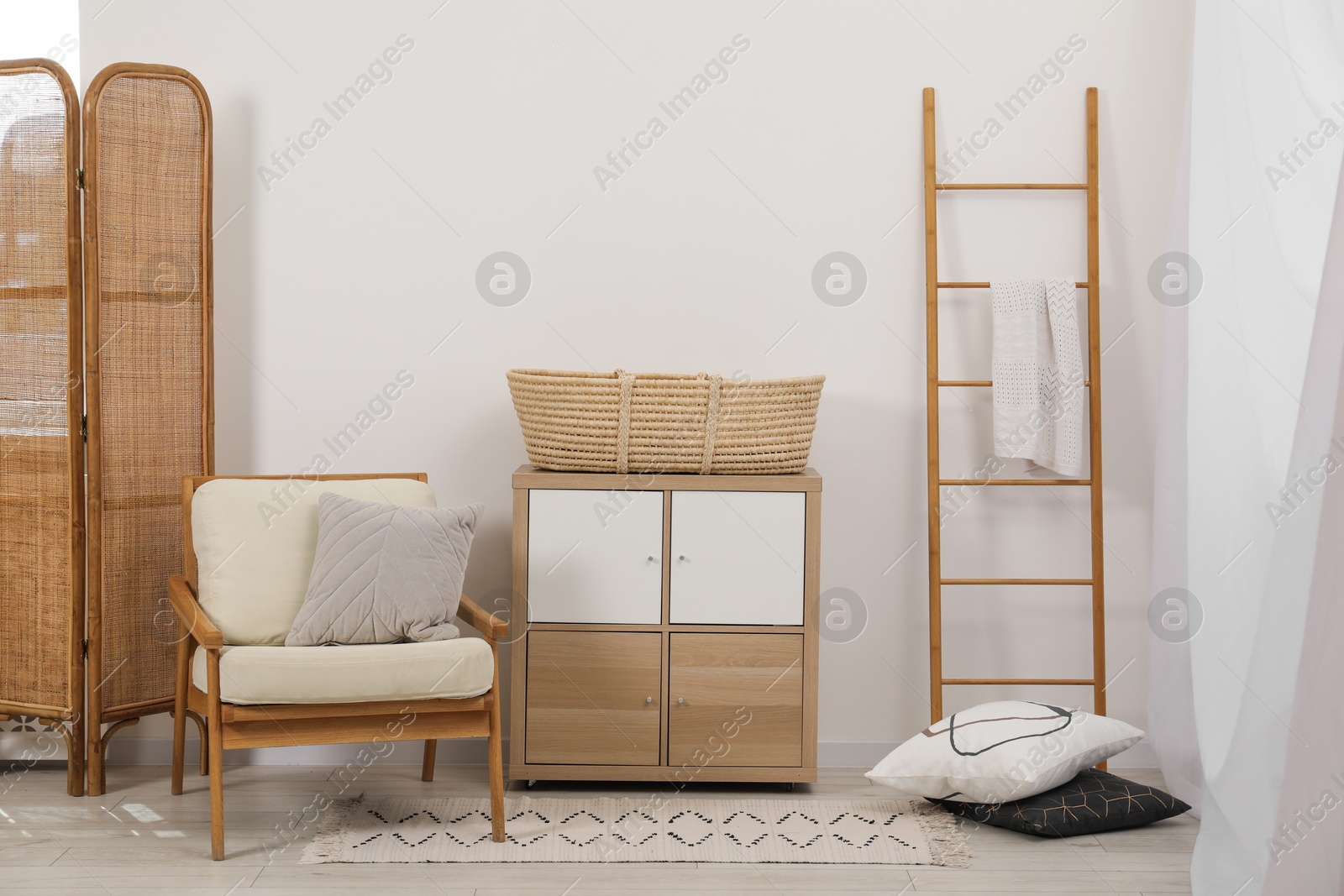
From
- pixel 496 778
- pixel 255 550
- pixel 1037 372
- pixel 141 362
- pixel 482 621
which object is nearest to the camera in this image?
pixel 496 778

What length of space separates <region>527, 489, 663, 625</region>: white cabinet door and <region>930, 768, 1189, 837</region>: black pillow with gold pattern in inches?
38.5

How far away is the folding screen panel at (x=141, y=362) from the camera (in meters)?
2.68

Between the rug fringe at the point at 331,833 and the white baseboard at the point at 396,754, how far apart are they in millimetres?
302

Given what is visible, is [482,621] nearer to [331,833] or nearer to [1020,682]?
[331,833]

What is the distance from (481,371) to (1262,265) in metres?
2.03

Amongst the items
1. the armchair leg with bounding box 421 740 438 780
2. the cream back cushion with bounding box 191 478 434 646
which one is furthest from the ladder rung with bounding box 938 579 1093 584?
the cream back cushion with bounding box 191 478 434 646

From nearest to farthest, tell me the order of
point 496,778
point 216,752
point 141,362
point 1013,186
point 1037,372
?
point 216,752
point 496,778
point 141,362
point 1037,372
point 1013,186

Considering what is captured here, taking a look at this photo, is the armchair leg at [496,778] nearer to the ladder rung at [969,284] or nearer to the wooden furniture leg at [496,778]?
the wooden furniture leg at [496,778]

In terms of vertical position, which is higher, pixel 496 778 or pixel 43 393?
pixel 43 393

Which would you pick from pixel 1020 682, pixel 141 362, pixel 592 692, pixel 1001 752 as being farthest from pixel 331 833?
pixel 1020 682

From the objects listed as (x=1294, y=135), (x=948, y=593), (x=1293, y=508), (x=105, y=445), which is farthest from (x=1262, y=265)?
(x=105, y=445)

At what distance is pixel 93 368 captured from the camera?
2668 mm

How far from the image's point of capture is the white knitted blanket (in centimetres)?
289

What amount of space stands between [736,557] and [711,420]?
0.37 metres
